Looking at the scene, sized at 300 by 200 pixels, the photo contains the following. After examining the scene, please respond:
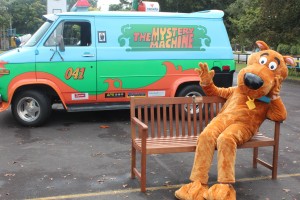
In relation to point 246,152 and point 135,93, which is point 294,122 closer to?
point 246,152

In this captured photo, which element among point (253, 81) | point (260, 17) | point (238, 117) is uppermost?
point (260, 17)

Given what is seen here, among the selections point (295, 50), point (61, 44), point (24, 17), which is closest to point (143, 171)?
point (61, 44)

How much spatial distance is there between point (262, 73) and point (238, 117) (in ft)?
1.99

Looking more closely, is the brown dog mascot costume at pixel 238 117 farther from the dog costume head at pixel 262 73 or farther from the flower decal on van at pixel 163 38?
the flower decal on van at pixel 163 38

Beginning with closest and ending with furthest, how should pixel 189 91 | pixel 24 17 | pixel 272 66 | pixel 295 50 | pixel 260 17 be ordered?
1. pixel 272 66
2. pixel 189 91
3. pixel 260 17
4. pixel 295 50
5. pixel 24 17

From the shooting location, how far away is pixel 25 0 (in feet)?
279

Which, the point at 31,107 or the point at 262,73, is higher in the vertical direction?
the point at 262,73

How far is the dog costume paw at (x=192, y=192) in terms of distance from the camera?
4.26 meters

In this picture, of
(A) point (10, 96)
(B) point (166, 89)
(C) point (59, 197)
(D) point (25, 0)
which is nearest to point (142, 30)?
(B) point (166, 89)

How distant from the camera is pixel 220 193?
414cm

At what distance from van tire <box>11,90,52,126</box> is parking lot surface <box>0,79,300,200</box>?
198mm

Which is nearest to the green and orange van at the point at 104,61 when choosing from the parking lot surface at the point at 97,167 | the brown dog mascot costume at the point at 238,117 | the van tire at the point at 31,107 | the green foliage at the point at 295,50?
the van tire at the point at 31,107

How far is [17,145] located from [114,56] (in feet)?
8.67

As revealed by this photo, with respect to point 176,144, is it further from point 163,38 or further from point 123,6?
point 123,6
